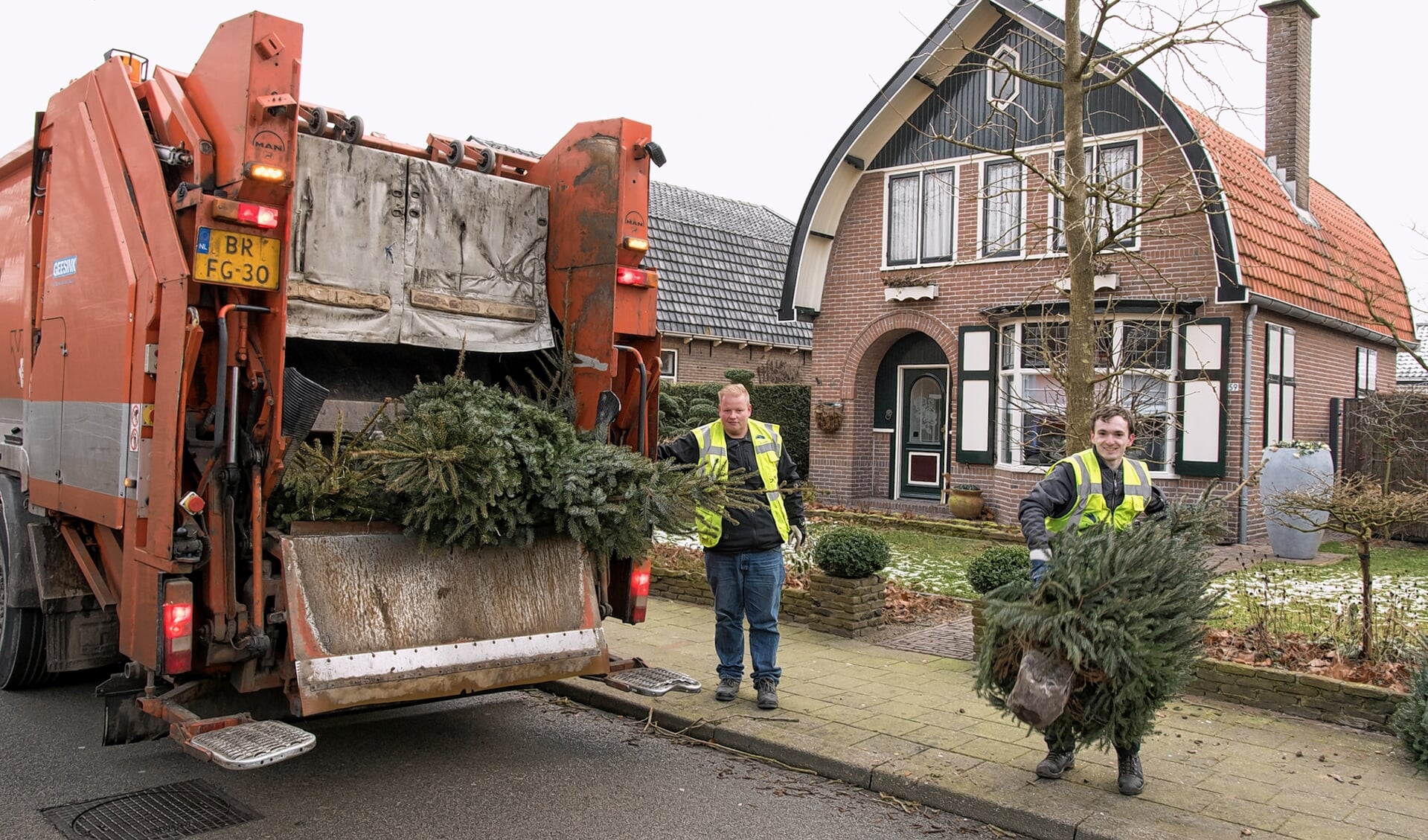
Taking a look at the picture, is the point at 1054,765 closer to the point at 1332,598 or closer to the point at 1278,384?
the point at 1332,598

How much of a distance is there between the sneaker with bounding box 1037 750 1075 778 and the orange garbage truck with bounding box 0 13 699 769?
5.96ft

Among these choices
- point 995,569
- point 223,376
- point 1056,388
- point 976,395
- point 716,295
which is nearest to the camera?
point 223,376

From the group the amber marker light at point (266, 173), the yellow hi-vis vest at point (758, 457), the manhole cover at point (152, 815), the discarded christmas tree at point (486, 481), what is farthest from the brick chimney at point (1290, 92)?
the manhole cover at point (152, 815)

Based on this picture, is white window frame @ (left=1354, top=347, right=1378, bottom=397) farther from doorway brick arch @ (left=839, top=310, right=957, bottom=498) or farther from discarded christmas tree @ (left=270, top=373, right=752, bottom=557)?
discarded christmas tree @ (left=270, top=373, right=752, bottom=557)

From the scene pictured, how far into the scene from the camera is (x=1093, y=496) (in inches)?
→ 197

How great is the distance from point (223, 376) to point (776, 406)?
14468 mm

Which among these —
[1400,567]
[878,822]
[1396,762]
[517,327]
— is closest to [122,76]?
[517,327]

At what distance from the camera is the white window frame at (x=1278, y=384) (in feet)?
44.3

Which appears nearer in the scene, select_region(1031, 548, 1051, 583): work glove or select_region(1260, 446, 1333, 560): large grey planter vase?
select_region(1031, 548, 1051, 583): work glove

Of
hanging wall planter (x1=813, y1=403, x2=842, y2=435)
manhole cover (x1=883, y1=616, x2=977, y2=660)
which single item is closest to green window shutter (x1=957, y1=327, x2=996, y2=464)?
hanging wall planter (x1=813, y1=403, x2=842, y2=435)

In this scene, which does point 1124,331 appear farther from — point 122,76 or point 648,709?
point 122,76

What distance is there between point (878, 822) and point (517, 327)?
3.17 metres

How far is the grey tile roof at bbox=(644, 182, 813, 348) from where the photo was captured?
21.5 meters

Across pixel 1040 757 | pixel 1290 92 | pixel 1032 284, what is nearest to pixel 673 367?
pixel 1032 284
